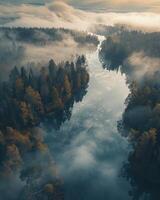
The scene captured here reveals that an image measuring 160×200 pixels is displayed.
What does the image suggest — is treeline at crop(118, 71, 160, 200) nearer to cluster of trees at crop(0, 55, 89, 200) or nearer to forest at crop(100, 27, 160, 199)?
forest at crop(100, 27, 160, 199)

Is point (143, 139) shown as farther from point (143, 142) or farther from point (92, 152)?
point (92, 152)

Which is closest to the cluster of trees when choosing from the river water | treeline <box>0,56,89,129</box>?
treeline <box>0,56,89,129</box>

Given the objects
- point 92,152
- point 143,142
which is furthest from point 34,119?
point 143,142

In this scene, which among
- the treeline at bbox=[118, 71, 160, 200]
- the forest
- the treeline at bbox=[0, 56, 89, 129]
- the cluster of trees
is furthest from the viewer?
the treeline at bbox=[0, 56, 89, 129]

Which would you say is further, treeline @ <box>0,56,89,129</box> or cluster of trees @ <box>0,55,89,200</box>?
treeline @ <box>0,56,89,129</box>

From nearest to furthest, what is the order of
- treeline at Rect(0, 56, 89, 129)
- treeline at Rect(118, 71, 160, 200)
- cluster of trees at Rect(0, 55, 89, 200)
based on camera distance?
cluster of trees at Rect(0, 55, 89, 200), treeline at Rect(118, 71, 160, 200), treeline at Rect(0, 56, 89, 129)

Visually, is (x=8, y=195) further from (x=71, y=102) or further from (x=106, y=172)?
(x=71, y=102)

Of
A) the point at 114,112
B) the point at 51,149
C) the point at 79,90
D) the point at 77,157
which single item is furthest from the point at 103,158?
the point at 79,90

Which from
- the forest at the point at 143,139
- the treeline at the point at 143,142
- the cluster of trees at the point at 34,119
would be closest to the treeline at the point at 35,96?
the cluster of trees at the point at 34,119
